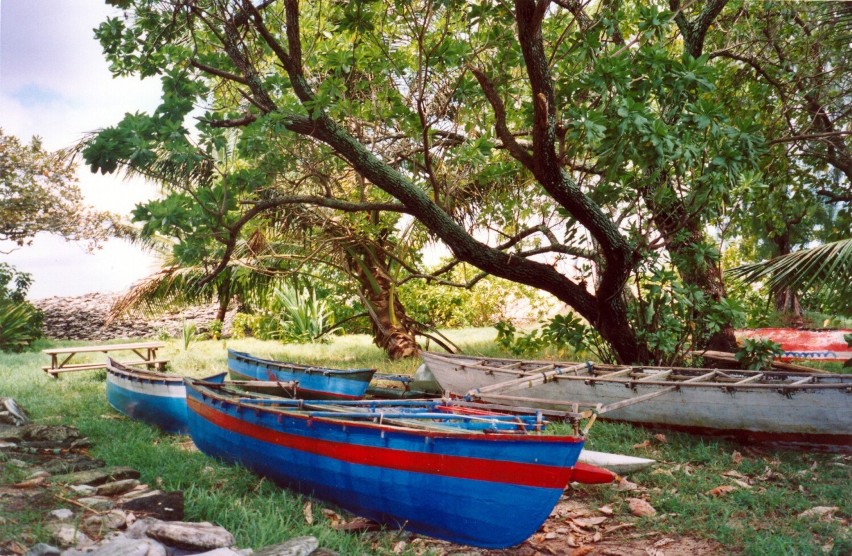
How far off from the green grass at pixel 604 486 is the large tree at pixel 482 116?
1.63 meters

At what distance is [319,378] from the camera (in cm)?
600

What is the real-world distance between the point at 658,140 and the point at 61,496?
4027 millimetres

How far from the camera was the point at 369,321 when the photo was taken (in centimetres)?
922

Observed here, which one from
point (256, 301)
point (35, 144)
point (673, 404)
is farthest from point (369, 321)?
point (35, 144)

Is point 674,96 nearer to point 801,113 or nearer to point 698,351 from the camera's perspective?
point 698,351

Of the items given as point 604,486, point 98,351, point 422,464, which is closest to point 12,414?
point 98,351

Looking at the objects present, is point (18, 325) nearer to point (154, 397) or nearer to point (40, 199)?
point (40, 199)

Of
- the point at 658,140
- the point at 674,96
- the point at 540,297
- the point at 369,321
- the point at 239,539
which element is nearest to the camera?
the point at 239,539

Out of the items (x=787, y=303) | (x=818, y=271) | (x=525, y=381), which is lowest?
(x=525, y=381)

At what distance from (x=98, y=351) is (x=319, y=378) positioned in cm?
183

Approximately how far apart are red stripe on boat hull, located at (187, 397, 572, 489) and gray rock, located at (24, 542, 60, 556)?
4.22 ft

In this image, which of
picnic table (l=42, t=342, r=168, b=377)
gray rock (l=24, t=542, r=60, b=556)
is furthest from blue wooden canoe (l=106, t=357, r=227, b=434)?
gray rock (l=24, t=542, r=60, b=556)

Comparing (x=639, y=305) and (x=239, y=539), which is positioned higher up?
(x=639, y=305)

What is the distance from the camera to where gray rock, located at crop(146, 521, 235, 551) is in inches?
115
